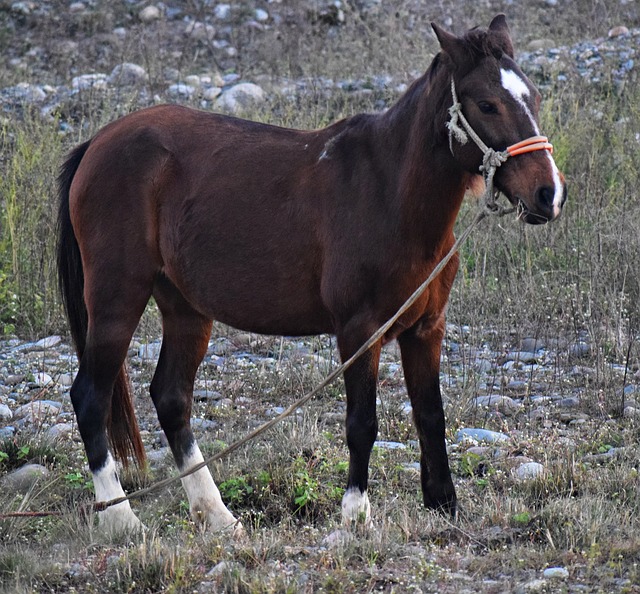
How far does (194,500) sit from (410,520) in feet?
3.58

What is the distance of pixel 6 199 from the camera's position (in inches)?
306

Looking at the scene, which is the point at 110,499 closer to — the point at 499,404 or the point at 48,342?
the point at 499,404

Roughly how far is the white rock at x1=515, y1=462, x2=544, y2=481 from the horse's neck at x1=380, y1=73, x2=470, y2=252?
128 centimetres

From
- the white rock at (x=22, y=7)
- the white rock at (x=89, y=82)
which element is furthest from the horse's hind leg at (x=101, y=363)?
the white rock at (x=22, y=7)

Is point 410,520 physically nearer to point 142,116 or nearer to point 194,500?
point 194,500

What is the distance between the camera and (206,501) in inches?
179

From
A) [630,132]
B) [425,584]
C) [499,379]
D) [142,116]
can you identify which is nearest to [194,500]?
[425,584]

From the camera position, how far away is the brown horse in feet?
12.7

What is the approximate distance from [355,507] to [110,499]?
118 cm

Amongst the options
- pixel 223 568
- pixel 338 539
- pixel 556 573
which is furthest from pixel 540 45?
pixel 223 568

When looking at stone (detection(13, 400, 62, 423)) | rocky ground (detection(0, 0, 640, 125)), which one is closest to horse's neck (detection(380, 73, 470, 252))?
stone (detection(13, 400, 62, 423))

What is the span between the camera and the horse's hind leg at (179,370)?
15.7 feet

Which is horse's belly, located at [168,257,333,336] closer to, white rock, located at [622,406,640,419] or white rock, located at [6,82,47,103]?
white rock, located at [622,406,640,419]

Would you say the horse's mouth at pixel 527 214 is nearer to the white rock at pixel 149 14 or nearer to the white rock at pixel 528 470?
the white rock at pixel 528 470
